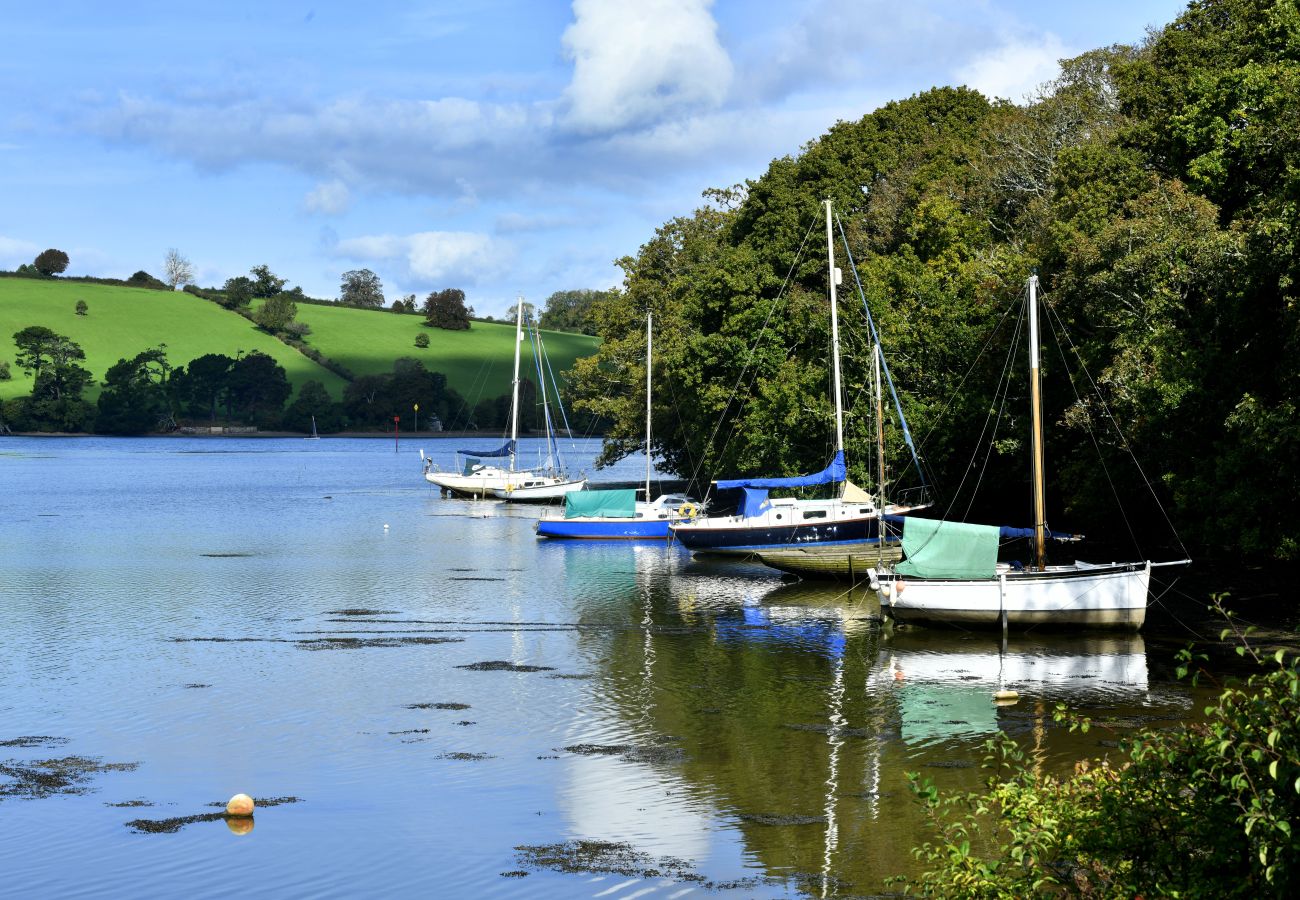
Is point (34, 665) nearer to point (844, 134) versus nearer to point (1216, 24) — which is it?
point (1216, 24)

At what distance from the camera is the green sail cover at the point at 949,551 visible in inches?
1476

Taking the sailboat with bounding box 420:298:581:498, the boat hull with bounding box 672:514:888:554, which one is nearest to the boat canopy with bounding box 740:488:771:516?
the boat hull with bounding box 672:514:888:554

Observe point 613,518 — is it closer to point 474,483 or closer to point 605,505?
point 605,505

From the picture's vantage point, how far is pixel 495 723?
92.3ft

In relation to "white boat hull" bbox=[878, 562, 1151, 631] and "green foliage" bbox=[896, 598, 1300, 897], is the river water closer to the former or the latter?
"white boat hull" bbox=[878, 562, 1151, 631]

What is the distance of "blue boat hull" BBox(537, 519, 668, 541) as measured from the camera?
224ft

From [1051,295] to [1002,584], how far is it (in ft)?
60.9

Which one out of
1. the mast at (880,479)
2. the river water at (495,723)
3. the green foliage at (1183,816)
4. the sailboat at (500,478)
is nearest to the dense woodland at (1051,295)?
the mast at (880,479)

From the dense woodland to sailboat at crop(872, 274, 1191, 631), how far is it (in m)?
3.61

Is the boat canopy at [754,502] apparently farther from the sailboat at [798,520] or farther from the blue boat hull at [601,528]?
the blue boat hull at [601,528]

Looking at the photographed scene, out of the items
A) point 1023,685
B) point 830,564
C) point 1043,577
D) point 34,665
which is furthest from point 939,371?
point 34,665

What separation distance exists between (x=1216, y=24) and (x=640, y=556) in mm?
34671

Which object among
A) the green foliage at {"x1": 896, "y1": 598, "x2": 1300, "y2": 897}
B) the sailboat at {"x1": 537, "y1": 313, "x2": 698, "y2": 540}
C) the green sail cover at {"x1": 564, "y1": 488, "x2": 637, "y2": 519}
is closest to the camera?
the green foliage at {"x1": 896, "y1": 598, "x2": 1300, "y2": 897}

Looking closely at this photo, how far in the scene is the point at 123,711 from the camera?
29.2 m
